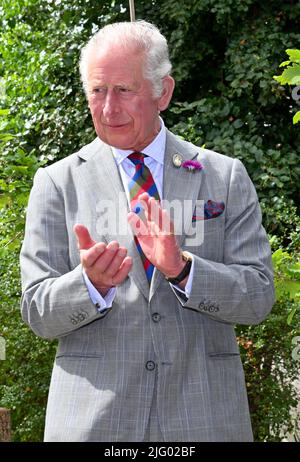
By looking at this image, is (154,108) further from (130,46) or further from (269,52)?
(269,52)

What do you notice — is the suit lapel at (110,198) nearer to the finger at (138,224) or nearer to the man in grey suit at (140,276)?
the man in grey suit at (140,276)

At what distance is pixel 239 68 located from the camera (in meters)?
8.20

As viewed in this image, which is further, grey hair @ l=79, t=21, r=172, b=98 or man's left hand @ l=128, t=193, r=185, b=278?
grey hair @ l=79, t=21, r=172, b=98

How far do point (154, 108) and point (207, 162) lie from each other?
0.25 m

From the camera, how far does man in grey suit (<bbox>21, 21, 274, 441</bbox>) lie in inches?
107

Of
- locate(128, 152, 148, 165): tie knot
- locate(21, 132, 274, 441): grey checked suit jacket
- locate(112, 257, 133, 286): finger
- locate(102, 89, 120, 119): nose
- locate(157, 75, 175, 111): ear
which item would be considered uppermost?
locate(102, 89, 120, 119): nose

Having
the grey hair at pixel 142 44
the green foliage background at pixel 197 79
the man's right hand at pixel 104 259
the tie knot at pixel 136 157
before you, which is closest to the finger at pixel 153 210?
the man's right hand at pixel 104 259

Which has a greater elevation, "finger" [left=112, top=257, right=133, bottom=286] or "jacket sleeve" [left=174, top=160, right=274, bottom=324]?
"finger" [left=112, top=257, right=133, bottom=286]

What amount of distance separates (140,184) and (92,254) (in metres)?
0.47

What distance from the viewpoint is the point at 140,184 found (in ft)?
9.71

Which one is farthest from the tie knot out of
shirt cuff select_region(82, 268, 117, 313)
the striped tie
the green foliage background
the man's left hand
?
the green foliage background

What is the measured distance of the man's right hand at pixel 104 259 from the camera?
2541 millimetres

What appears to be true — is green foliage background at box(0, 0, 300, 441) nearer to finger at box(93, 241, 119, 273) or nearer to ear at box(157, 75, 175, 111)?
ear at box(157, 75, 175, 111)

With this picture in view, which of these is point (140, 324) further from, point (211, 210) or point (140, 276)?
point (211, 210)
